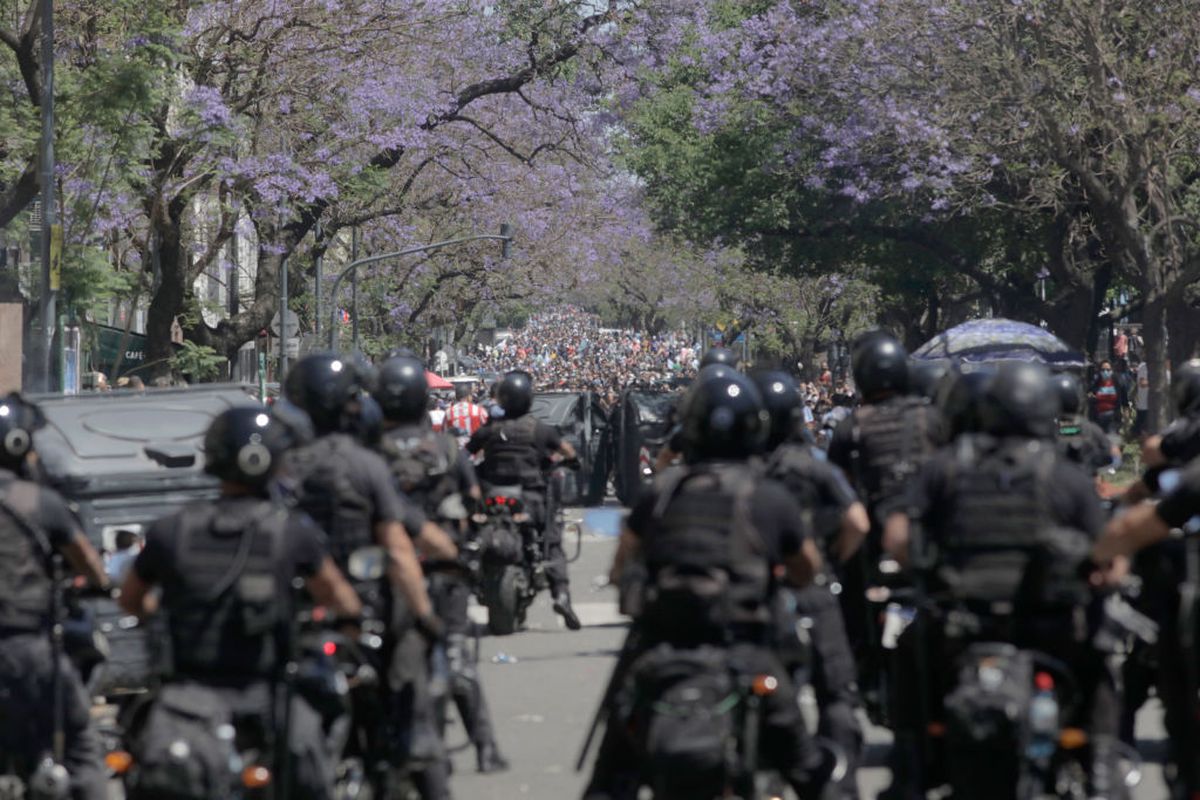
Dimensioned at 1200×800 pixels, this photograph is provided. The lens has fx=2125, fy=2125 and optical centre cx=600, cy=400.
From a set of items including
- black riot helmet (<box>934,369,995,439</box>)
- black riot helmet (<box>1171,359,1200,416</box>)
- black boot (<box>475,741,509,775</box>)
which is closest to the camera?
black riot helmet (<box>934,369,995,439</box>)

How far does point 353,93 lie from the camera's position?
3020 centimetres

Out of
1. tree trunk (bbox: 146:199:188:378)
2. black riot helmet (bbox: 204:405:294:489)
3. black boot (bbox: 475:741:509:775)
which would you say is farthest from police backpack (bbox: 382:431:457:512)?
tree trunk (bbox: 146:199:188:378)

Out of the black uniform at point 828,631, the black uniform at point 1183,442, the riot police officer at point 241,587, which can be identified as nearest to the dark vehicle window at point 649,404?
the black uniform at point 1183,442

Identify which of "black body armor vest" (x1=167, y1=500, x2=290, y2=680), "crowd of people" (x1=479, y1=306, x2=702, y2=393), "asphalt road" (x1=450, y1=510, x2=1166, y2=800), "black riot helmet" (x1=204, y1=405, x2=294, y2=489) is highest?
"crowd of people" (x1=479, y1=306, x2=702, y2=393)

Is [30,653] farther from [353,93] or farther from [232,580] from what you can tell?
[353,93]

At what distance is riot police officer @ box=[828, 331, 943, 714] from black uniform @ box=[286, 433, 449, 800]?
2.50 metres

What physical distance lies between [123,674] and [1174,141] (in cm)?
1905

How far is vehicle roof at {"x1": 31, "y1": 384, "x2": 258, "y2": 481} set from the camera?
11.2 m

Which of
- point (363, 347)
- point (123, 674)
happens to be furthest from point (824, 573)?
point (363, 347)

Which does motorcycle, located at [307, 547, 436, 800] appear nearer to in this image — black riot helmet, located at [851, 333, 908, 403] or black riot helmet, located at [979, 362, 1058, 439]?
black riot helmet, located at [979, 362, 1058, 439]

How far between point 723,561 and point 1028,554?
2.89 ft

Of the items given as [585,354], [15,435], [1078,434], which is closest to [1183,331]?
[1078,434]

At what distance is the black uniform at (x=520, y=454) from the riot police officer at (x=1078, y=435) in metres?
3.66

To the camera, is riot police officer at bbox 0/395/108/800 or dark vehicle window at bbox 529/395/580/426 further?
dark vehicle window at bbox 529/395/580/426
